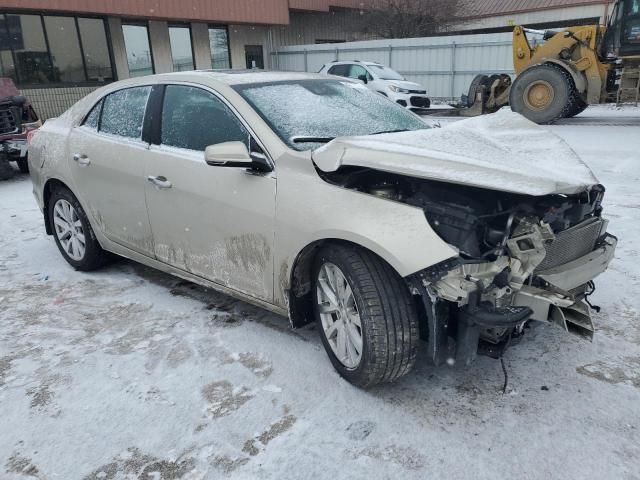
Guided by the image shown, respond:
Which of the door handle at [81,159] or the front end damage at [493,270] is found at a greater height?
the door handle at [81,159]

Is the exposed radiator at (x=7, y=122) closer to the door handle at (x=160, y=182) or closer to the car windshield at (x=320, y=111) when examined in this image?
the door handle at (x=160, y=182)

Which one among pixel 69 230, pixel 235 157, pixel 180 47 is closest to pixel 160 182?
pixel 235 157

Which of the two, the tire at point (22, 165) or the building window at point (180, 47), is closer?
the tire at point (22, 165)

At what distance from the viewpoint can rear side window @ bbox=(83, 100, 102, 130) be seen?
4.17 meters

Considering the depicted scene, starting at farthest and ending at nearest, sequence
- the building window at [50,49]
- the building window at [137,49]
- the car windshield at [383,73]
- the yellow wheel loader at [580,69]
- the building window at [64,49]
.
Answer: the building window at [137,49] → the car windshield at [383,73] → the building window at [64,49] → the building window at [50,49] → the yellow wheel loader at [580,69]

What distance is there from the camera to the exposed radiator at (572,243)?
2.50 meters

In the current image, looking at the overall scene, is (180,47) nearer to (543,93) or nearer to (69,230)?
(543,93)

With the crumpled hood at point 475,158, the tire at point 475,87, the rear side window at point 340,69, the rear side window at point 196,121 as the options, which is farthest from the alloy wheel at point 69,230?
the rear side window at point 340,69

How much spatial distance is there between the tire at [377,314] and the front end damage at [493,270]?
0.11m

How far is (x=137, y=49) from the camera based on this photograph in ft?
59.5

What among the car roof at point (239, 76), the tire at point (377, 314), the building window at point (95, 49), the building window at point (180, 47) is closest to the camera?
the tire at point (377, 314)

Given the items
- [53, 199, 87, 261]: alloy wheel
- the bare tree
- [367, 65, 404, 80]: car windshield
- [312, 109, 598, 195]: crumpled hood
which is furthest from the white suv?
[312, 109, 598, 195]: crumpled hood

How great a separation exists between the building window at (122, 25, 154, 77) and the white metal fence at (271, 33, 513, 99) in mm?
7175

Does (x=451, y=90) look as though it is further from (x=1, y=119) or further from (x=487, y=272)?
(x=487, y=272)
